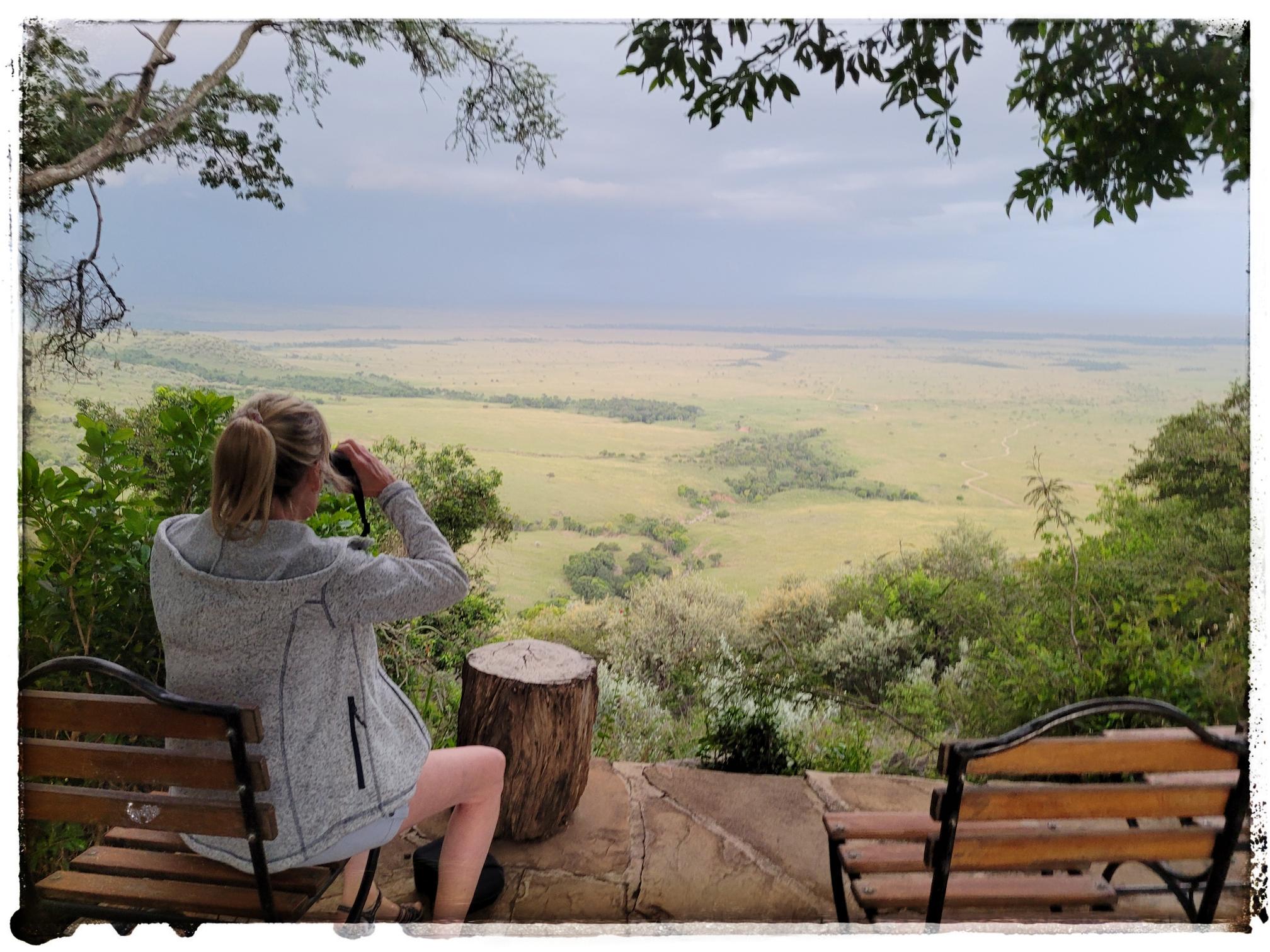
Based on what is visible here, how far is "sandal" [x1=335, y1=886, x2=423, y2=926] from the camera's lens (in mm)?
2178

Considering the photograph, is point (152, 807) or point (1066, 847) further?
point (1066, 847)

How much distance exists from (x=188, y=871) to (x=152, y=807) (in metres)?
0.24

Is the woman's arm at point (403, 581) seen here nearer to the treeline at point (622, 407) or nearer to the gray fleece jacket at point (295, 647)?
the gray fleece jacket at point (295, 647)

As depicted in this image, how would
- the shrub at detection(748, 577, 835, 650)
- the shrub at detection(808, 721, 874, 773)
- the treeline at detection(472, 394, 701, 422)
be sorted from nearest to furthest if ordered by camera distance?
the shrub at detection(808, 721, 874, 773)
the shrub at detection(748, 577, 835, 650)
the treeline at detection(472, 394, 701, 422)

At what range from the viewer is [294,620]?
Answer: 1.68 m

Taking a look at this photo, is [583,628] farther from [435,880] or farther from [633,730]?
[435,880]

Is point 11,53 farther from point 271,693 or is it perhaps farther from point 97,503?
point 271,693

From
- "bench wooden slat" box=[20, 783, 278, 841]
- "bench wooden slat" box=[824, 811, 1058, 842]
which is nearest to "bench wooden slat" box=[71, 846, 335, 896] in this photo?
"bench wooden slat" box=[20, 783, 278, 841]

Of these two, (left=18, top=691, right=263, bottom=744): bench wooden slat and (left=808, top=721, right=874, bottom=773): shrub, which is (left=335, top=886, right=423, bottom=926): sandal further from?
(left=808, top=721, right=874, bottom=773): shrub

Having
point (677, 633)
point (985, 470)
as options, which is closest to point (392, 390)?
point (677, 633)

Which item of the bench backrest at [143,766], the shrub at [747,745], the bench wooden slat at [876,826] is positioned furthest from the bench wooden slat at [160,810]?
the shrub at [747,745]

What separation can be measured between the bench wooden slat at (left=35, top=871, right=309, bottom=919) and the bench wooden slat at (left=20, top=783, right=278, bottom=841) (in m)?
0.12

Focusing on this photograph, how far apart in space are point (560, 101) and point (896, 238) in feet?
6.14

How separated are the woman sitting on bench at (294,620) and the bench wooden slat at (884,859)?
0.99 metres
